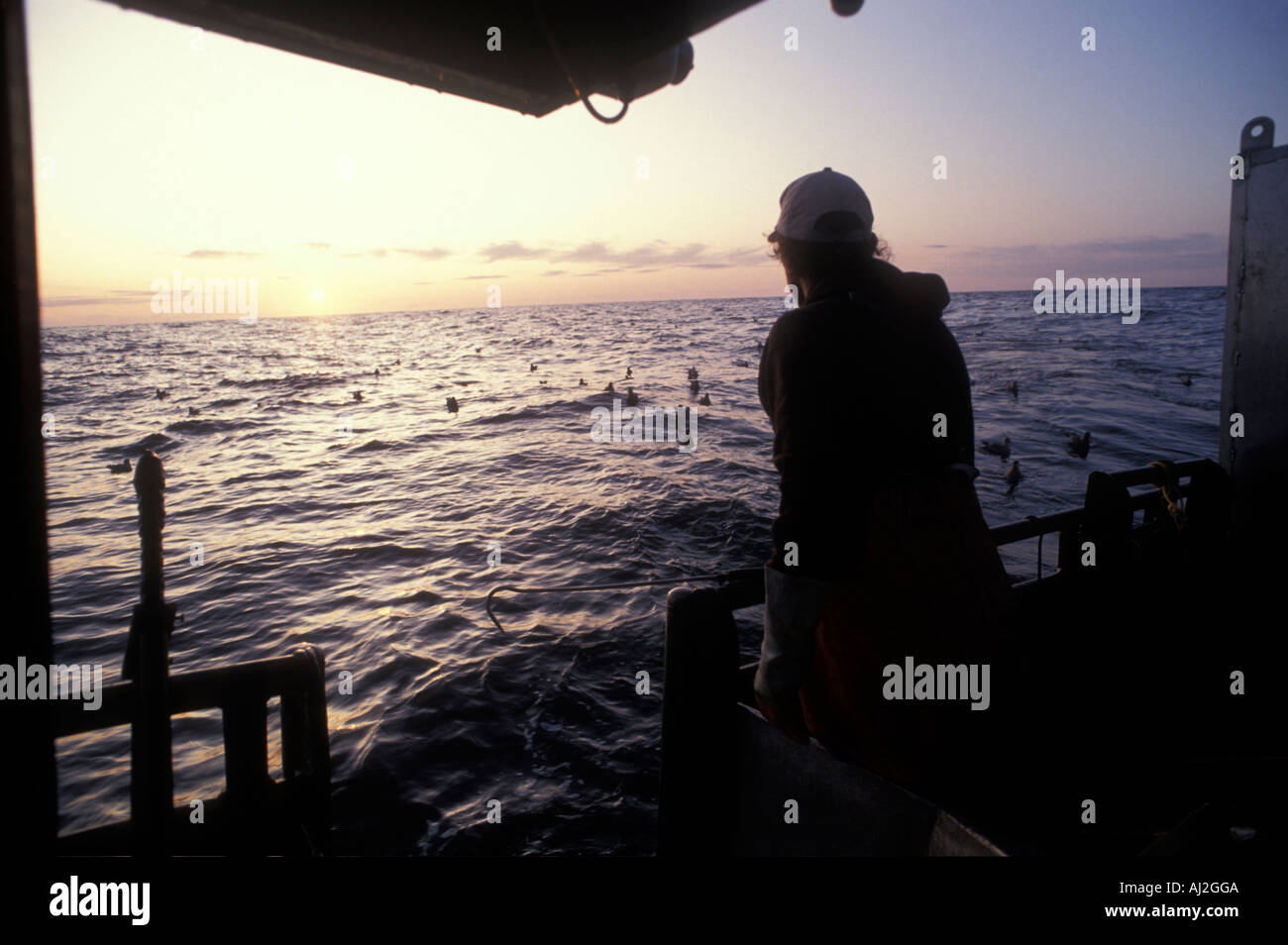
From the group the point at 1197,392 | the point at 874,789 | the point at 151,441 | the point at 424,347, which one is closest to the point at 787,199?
the point at 874,789

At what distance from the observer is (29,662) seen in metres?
1.49

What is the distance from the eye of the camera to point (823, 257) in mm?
2133

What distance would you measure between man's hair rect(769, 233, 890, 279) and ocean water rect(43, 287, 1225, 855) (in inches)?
23.5

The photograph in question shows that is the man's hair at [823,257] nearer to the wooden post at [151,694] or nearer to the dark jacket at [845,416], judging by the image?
the dark jacket at [845,416]

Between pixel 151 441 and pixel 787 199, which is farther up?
pixel 787 199

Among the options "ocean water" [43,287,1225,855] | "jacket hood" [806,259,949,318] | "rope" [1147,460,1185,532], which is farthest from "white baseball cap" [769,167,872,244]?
"rope" [1147,460,1185,532]

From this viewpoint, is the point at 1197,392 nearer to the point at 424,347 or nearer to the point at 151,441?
the point at 151,441

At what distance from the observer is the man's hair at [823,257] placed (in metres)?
2.10

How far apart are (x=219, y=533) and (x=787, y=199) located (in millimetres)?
15402

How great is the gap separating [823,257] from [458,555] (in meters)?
11.5

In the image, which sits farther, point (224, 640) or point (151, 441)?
point (151, 441)

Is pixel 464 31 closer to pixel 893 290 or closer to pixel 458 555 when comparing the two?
pixel 893 290

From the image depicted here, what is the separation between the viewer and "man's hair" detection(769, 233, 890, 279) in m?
2.10

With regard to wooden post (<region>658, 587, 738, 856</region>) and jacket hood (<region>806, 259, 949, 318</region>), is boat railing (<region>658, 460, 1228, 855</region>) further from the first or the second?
jacket hood (<region>806, 259, 949, 318</region>)
